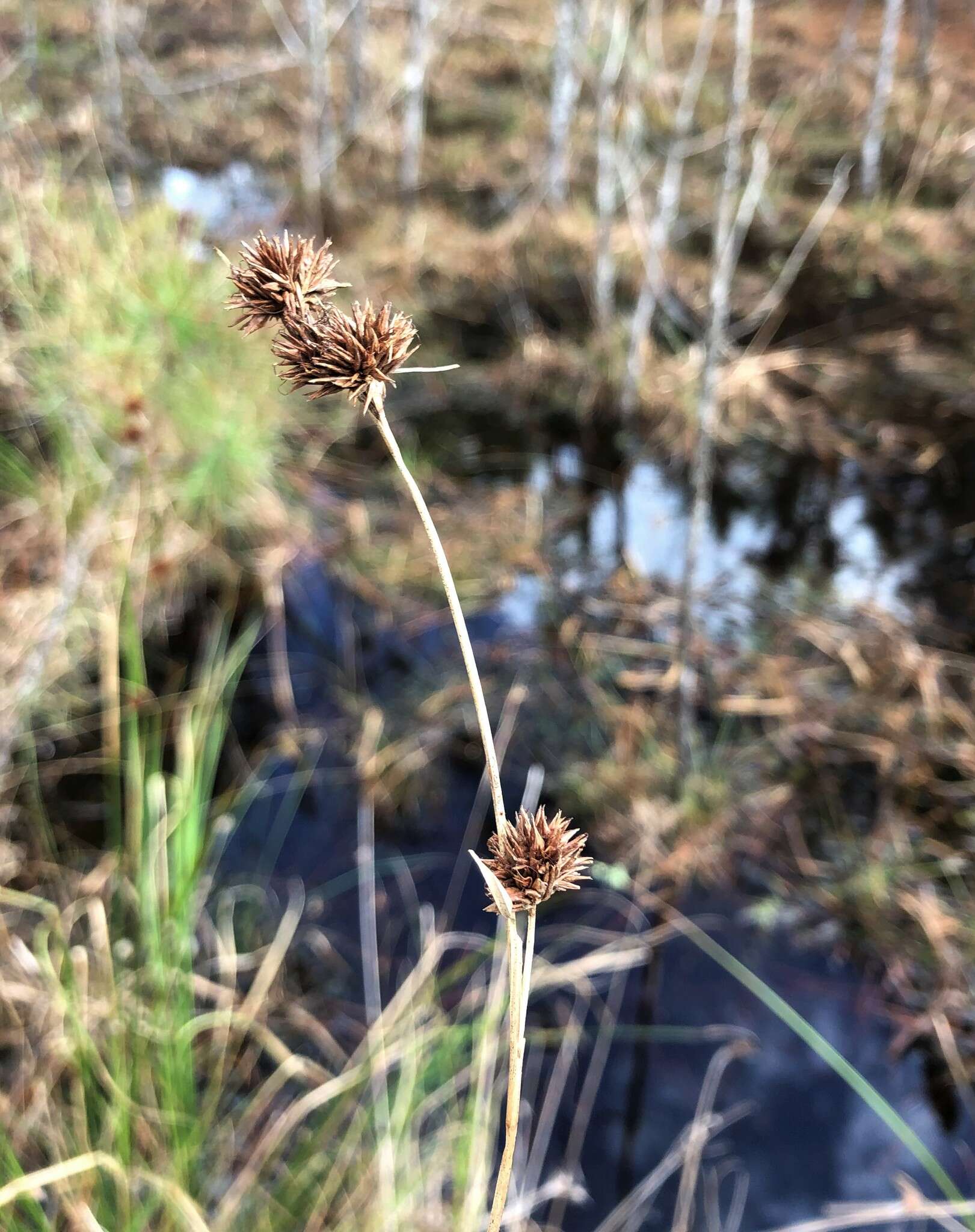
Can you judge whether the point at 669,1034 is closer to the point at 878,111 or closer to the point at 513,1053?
the point at 513,1053

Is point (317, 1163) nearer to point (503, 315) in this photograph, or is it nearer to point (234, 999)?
point (234, 999)

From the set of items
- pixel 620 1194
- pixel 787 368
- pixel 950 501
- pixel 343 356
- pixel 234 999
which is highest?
pixel 787 368

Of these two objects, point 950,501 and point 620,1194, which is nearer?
point 620,1194

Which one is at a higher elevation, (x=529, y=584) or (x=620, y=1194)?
(x=529, y=584)

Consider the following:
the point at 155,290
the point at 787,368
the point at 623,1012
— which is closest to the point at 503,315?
the point at 787,368

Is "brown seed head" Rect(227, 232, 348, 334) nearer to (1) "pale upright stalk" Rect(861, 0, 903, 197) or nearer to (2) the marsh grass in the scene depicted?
(2) the marsh grass

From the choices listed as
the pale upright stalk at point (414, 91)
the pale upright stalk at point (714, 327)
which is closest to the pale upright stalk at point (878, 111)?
the pale upright stalk at point (414, 91)

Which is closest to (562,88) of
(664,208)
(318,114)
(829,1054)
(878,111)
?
(318,114)
